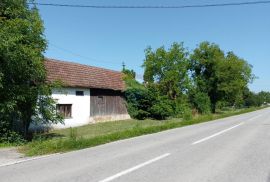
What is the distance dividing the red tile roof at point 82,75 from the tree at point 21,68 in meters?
7.36

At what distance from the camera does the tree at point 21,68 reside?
16.5m

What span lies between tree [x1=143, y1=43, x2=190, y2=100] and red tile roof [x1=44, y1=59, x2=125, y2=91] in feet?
17.9

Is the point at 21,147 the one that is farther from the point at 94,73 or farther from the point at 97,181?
the point at 94,73

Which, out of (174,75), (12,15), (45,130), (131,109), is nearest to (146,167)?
(12,15)

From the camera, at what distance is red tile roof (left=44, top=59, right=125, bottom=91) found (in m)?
29.3

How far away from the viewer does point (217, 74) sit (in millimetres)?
61094

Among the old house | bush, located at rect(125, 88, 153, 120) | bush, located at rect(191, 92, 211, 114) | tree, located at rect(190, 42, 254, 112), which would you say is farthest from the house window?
tree, located at rect(190, 42, 254, 112)

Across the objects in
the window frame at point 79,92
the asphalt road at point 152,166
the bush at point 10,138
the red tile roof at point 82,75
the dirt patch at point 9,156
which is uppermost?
the red tile roof at point 82,75

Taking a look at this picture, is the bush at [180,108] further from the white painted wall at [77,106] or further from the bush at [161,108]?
the white painted wall at [77,106]

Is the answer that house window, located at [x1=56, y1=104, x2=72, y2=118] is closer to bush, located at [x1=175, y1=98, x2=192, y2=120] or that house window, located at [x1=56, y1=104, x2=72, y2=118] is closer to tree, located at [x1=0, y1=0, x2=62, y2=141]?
tree, located at [x1=0, y1=0, x2=62, y2=141]

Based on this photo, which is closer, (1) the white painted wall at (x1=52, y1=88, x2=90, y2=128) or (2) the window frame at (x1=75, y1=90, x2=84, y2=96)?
(1) the white painted wall at (x1=52, y1=88, x2=90, y2=128)

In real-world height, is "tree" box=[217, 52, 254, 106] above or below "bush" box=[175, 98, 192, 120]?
above

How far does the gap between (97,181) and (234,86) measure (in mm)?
57575

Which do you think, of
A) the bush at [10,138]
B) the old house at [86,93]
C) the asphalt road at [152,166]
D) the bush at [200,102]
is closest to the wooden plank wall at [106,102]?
the old house at [86,93]
